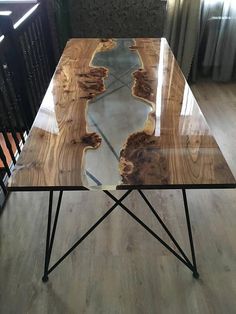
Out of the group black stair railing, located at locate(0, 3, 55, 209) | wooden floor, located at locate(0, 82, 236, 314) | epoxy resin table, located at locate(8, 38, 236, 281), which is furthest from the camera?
black stair railing, located at locate(0, 3, 55, 209)

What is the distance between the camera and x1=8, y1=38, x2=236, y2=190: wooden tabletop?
89 cm

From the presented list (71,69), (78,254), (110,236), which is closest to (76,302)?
(78,254)

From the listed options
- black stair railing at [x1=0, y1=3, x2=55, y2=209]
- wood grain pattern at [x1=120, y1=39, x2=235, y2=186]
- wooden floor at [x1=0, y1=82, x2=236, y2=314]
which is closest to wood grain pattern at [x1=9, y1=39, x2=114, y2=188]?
wood grain pattern at [x1=120, y1=39, x2=235, y2=186]

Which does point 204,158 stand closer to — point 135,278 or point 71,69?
point 135,278

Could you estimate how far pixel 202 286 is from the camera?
130cm

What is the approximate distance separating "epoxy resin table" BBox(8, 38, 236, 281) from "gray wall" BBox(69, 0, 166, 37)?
4.70ft

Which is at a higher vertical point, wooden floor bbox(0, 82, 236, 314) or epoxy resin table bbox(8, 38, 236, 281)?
epoxy resin table bbox(8, 38, 236, 281)

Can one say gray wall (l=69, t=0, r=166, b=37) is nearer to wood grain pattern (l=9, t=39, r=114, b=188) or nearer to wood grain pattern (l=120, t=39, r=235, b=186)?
wood grain pattern (l=9, t=39, r=114, b=188)

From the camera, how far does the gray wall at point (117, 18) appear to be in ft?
9.27

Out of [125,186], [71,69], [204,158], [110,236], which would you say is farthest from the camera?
[71,69]

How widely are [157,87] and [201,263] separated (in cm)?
92

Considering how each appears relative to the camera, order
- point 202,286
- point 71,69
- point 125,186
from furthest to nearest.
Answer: point 71,69
point 202,286
point 125,186

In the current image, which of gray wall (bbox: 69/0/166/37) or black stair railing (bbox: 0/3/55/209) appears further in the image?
gray wall (bbox: 69/0/166/37)

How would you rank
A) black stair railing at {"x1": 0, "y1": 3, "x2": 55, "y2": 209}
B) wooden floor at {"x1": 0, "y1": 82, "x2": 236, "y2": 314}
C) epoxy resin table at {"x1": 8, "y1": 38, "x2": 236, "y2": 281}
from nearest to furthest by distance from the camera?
epoxy resin table at {"x1": 8, "y1": 38, "x2": 236, "y2": 281} < wooden floor at {"x1": 0, "y1": 82, "x2": 236, "y2": 314} < black stair railing at {"x1": 0, "y1": 3, "x2": 55, "y2": 209}
